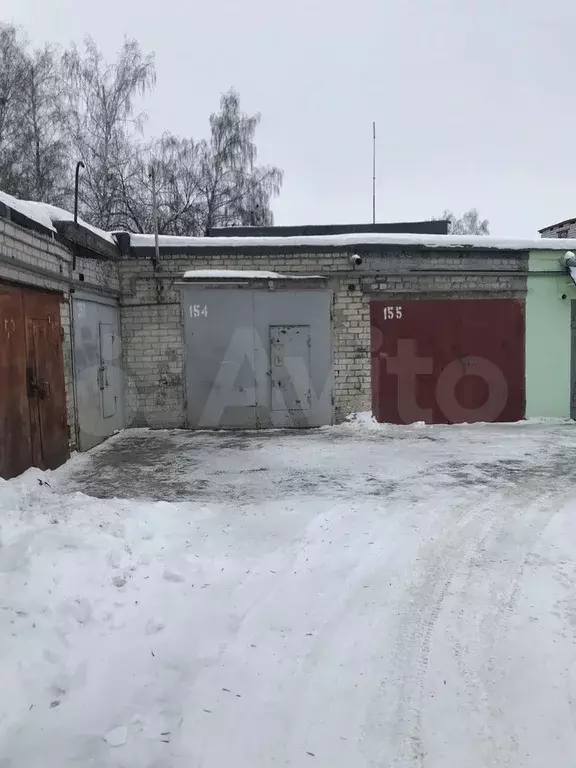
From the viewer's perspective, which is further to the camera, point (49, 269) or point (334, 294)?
point (334, 294)

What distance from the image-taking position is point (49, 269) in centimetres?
602

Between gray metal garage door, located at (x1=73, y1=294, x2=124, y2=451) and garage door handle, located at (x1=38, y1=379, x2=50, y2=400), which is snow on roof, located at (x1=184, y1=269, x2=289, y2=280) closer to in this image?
gray metal garage door, located at (x1=73, y1=294, x2=124, y2=451)

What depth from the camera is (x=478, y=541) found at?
4043 mm

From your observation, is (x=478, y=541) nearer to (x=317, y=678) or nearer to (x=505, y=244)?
(x=317, y=678)

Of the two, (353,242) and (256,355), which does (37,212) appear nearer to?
(256,355)

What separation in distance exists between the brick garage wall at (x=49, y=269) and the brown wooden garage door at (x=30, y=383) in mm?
142

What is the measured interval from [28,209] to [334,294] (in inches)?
182

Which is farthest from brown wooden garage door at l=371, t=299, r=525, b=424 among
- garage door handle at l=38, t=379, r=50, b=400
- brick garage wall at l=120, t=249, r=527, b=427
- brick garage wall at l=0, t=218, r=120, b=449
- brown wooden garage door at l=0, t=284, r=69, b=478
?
garage door handle at l=38, t=379, r=50, b=400

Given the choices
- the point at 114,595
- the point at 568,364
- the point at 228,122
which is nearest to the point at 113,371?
the point at 114,595

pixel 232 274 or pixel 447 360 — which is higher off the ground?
pixel 232 274

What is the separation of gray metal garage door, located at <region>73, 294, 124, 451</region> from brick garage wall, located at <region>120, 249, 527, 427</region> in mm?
344

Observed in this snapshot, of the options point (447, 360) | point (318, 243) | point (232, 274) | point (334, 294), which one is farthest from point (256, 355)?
point (447, 360)

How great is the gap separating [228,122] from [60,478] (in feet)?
63.0

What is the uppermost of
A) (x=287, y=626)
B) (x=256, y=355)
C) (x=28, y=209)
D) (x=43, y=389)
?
(x=28, y=209)
